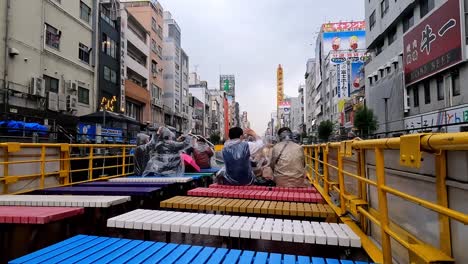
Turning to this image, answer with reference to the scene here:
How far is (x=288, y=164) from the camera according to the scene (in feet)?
18.1

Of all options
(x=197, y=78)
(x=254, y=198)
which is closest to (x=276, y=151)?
(x=254, y=198)

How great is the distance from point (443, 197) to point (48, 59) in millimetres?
21175

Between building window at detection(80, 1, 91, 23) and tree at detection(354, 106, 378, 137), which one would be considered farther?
tree at detection(354, 106, 378, 137)

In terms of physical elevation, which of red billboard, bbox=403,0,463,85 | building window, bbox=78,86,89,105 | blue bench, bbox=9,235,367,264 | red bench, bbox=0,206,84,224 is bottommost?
blue bench, bbox=9,235,367,264

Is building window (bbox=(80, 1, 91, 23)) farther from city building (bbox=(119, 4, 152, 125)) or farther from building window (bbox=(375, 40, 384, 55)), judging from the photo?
building window (bbox=(375, 40, 384, 55))

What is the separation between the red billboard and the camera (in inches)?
591

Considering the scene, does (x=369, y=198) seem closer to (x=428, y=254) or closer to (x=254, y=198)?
(x=428, y=254)

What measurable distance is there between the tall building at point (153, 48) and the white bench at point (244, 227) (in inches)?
1272

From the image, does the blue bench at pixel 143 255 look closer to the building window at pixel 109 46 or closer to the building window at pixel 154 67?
the building window at pixel 109 46

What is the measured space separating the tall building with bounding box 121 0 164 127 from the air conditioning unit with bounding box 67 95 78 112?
14.1 metres

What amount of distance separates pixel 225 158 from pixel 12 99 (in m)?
14.6

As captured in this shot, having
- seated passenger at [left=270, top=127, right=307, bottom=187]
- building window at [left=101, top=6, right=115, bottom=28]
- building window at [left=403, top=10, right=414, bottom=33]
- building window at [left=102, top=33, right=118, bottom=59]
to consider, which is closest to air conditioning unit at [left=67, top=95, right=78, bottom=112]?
building window at [left=102, top=33, right=118, bottom=59]

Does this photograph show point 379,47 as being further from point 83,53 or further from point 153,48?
point 153,48

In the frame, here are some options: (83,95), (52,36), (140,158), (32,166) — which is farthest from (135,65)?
(32,166)
